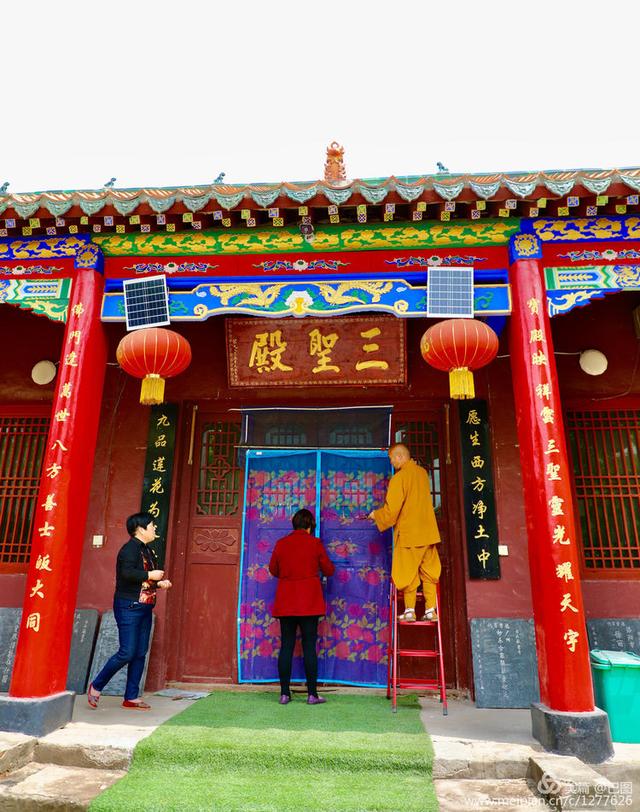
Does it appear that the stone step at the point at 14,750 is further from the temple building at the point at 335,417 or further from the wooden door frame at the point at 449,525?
the wooden door frame at the point at 449,525

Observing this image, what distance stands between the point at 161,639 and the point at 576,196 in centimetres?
517

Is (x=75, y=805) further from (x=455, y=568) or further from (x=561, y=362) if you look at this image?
(x=561, y=362)

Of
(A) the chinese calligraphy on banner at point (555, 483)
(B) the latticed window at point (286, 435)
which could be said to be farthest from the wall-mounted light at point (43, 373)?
(A) the chinese calligraphy on banner at point (555, 483)

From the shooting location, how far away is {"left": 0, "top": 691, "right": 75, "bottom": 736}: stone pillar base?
3.70 meters

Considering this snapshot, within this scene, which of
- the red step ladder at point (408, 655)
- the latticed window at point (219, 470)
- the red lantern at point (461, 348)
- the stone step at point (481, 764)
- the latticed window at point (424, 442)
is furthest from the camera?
the latticed window at point (219, 470)

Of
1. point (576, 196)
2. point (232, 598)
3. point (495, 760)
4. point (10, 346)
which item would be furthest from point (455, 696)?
point (10, 346)

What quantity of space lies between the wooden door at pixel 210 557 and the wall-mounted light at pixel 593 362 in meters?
3.54

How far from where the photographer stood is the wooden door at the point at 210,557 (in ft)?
17.8

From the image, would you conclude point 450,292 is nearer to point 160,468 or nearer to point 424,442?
point 424,442

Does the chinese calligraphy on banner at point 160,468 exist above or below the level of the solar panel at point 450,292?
below

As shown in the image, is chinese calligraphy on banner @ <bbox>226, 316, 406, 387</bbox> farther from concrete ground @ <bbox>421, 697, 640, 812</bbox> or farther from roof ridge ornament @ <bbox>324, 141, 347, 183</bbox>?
concrete ground @ <bbox>421, 697, 640, 812</bbox>

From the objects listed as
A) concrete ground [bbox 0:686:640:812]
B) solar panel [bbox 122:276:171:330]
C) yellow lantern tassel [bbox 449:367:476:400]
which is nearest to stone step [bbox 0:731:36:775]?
concrete ground [bbox 0:686:640:812]

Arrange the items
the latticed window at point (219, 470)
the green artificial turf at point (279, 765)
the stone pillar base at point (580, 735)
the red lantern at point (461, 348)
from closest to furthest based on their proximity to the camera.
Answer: the green artificial turf at point (279, 765) → the stone pillar base at point (580, 735) → the red lantern at point (461, 348) → the latticed window at point (219, 470)

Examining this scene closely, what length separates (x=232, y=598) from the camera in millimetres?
5535
